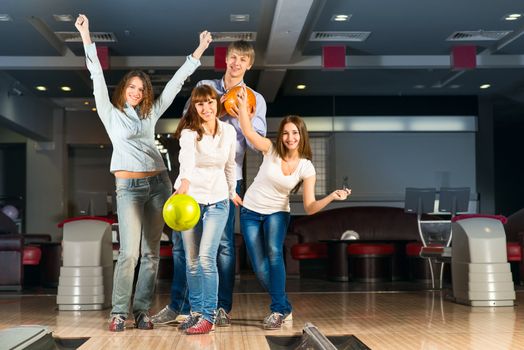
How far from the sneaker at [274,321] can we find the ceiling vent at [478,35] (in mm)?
5405

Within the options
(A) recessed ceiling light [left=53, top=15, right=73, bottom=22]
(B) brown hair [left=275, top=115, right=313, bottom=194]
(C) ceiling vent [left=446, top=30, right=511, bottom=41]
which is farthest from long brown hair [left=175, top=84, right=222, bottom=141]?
(C) ceiling vent [left=446, top=30, right=511, bottom=41]

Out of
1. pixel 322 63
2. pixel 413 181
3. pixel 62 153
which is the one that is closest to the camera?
pixel 322 63

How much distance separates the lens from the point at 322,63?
9375mm

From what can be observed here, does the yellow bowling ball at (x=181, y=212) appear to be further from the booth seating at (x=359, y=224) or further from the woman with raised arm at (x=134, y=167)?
the booth seating at (x=359, y=224)

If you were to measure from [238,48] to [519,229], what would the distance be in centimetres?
680

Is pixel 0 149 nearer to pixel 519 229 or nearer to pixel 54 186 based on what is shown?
pixel 54 186

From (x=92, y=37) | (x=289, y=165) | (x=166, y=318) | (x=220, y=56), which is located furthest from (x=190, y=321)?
(x=220, y=56)

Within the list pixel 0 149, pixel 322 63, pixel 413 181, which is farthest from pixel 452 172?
pixel 0 149

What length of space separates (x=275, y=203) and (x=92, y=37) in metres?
5.09

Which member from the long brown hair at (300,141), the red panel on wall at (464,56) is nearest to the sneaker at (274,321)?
the long brown hair at (300,141)

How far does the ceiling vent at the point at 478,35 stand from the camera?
8.53 meters

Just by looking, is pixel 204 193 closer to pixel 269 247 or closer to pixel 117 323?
pixel 269 247

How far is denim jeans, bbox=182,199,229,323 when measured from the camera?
385cm

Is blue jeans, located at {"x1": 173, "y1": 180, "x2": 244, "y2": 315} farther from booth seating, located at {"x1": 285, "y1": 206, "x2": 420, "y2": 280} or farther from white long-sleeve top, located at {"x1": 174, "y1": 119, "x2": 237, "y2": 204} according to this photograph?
booth seating, located at {"x1": 285, "y1": 206, "x2": 420, "y2": 280}
